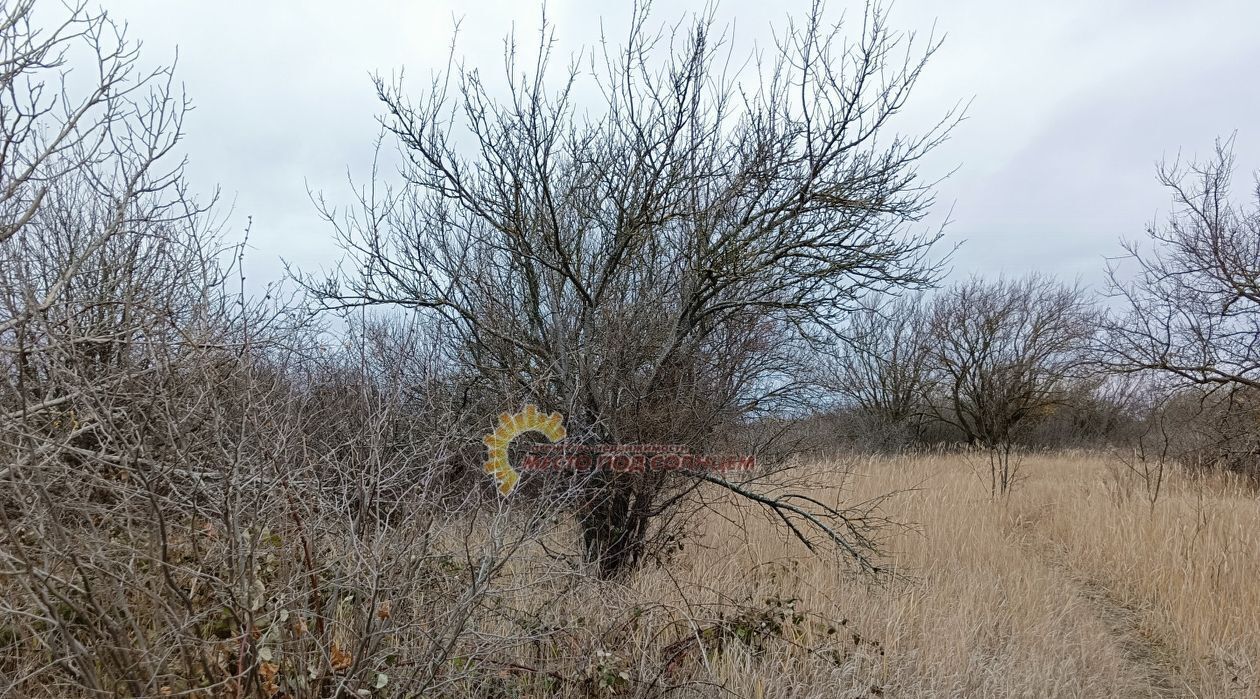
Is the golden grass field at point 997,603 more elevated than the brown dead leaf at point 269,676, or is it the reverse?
the brown dead leaf at point 269,676

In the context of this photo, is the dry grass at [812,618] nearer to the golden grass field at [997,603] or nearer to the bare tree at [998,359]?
the golden grass field at [997,603]

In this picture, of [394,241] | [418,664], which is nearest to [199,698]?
[418,664]

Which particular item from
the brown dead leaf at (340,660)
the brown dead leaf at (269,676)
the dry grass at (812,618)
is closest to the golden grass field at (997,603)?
the dry grass at (812,618)

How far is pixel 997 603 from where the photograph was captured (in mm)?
3729

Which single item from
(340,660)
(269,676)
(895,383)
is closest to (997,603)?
(340,660)

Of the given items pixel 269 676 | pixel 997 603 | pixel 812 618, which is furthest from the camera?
pixel 997 603

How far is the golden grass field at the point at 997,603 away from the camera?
280 cm

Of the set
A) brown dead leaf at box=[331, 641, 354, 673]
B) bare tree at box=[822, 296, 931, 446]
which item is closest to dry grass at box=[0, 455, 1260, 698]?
brown dead leaf at box=[331, 641, 354, 673]

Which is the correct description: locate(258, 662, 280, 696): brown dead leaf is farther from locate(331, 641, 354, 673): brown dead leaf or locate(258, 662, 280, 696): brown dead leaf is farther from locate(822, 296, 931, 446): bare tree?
locate(822, 296, 931, 446): bare tree

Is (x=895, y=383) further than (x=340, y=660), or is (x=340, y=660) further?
(x=895, y=383)

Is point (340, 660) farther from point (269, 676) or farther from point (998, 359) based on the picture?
point (998, 359)

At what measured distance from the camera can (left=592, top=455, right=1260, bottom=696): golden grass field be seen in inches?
110

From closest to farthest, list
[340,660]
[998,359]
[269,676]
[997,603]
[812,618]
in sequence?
[269,676]
[340,660]
[812,618]
[997,603]
[998,359]

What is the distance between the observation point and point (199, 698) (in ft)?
5.88
